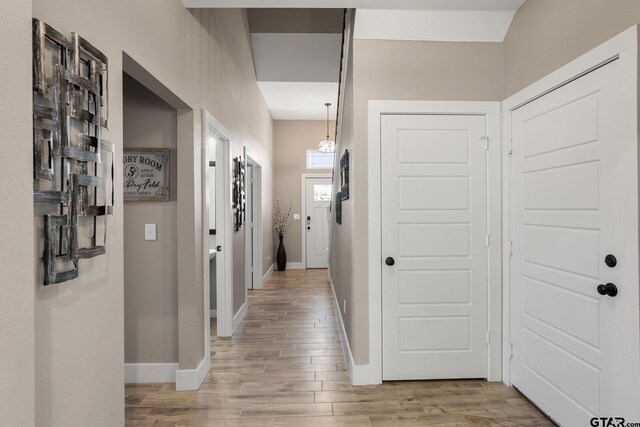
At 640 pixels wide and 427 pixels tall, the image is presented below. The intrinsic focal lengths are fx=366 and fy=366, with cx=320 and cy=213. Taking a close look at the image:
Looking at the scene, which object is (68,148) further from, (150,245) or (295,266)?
(295,266)

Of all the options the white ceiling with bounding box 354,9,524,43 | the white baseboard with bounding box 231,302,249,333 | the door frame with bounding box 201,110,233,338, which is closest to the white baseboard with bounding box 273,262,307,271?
the white baseboard with bounding box 231,302,249,333

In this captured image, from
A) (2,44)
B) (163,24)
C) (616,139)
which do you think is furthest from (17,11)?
(616,139)

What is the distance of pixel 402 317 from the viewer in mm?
2711

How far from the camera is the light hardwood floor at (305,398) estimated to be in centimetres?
226

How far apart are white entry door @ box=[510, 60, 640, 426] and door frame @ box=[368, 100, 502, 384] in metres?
0.13

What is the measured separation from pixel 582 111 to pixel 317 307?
11.9 ft

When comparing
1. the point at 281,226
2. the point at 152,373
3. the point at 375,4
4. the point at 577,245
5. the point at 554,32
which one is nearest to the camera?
the point at 577,245

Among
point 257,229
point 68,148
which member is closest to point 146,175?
point 68,148

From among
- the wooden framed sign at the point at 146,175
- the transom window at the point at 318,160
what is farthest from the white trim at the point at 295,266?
the wooden framed sign at the point at 146,175

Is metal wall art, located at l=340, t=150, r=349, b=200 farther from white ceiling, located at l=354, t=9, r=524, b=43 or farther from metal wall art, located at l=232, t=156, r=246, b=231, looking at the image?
metal wall art, located at l=232, t=156, r=246, b=231

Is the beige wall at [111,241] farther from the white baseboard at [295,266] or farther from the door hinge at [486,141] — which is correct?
the white baseboard at [295,266]

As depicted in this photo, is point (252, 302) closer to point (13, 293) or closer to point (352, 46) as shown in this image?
point (352, 46)

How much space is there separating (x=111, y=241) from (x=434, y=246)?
2.08m

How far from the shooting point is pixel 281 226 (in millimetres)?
7703
